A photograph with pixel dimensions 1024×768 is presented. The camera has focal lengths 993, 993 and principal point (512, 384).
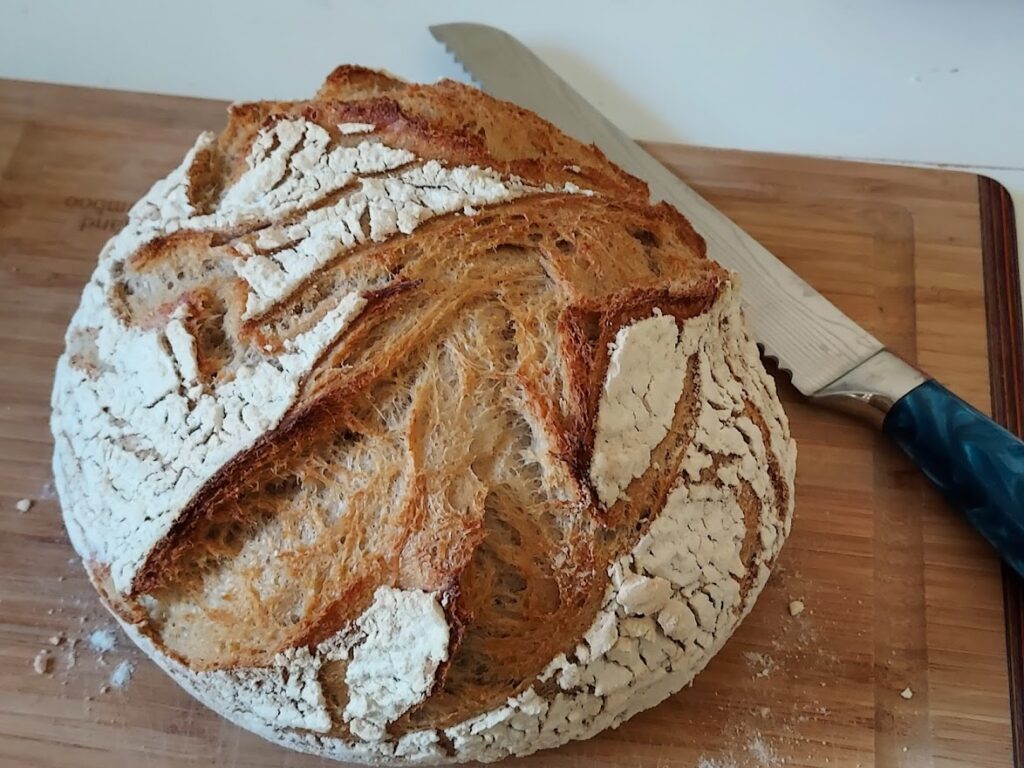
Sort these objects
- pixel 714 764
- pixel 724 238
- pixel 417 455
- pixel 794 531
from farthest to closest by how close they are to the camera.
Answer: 1. pixel 724 238
2. pixel 794 531
3. pixel 714 764
4. pixel 417 455

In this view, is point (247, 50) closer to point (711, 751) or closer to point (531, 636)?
point (531, 636)

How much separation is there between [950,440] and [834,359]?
0.20 m

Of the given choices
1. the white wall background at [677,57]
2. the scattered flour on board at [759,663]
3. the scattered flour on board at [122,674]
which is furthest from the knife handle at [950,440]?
the scattered flour on board at [122,674]

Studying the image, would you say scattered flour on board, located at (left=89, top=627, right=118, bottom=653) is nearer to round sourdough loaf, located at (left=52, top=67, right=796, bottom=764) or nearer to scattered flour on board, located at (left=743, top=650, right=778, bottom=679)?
round sourdough loaf, located at (left=52, top=67, right=796, bottom=764)

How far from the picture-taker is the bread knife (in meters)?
1.31

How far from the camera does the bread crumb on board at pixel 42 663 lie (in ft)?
4.25

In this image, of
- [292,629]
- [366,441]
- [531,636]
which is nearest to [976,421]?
[531,636]

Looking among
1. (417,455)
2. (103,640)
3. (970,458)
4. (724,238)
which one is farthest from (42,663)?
(970,458)

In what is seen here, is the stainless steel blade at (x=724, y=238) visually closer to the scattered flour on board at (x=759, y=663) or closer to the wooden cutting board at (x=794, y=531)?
the wooden cutting board at (x=794, y=531)

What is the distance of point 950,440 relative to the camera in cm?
132

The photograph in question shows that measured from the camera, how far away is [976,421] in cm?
132

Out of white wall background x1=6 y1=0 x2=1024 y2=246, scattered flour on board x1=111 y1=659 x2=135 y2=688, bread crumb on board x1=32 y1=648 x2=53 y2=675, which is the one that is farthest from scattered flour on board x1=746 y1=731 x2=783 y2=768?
white wall background x1=6 y1=0 x2=1024 y2=246

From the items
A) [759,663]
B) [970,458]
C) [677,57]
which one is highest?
[677,57]

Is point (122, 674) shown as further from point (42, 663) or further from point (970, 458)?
point (970, 458)
